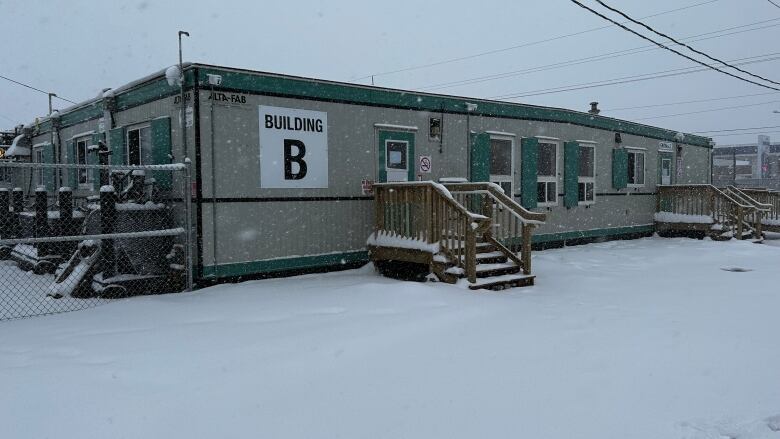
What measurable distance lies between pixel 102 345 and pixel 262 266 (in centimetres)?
365

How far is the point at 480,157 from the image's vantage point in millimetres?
11578

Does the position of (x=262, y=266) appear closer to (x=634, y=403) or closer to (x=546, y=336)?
(x=546, y=336)

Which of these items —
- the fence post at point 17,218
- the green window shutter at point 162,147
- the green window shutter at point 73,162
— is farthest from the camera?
the green window shutter at point 73,162

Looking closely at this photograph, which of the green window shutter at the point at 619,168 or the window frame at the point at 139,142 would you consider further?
the green window shutter at the point at 619,168

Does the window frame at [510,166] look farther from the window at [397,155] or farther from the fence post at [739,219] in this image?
the fence post at [739,219]

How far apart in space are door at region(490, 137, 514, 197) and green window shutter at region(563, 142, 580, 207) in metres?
1.43

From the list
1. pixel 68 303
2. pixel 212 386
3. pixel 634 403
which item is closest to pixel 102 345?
pixel 212 386

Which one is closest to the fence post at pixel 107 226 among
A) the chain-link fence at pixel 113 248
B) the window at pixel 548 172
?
the chain-link fence at pixel 113 248

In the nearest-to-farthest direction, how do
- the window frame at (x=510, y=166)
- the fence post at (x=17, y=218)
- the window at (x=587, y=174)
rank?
the fence post at (x=17, y=218)
the window frame at (x=510, y=166)
the window at (x=587, y=174)

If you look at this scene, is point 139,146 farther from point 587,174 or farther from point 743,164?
point 743,164

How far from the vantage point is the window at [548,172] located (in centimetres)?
1317

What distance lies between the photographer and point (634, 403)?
12.3 ft

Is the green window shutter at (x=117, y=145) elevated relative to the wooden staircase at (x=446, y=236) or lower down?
elevated

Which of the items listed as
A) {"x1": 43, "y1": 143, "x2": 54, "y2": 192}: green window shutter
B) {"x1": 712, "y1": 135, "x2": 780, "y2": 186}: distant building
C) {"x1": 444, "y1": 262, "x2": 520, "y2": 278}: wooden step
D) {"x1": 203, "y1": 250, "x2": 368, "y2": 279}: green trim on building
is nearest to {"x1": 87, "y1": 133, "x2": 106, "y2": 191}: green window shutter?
{"x1": 43, "y1": 143, "x2": 54, "y2": 192}: green window shutter
